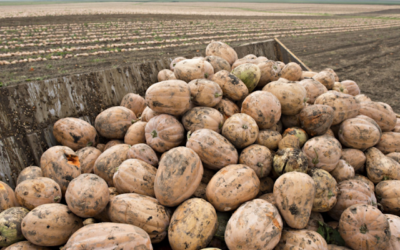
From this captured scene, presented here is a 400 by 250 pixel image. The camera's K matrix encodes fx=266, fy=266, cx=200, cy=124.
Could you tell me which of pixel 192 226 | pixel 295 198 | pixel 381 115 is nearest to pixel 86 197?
pixel 192 226

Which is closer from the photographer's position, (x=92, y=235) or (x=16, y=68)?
(x=92, y=235)

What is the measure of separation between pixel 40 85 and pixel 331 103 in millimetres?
3875

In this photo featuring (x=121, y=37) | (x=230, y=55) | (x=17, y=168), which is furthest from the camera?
(x=121, y=37)

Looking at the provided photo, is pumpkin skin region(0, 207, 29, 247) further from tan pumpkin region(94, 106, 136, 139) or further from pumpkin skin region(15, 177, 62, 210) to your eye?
tan pumpkin region(94, 106, 136, 139)

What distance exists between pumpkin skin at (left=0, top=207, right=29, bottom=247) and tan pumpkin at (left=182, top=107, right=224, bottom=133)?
1.86m

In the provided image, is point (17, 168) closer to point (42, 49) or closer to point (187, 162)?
point (187, 162)

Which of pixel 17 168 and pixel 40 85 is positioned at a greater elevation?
pixel 40 85

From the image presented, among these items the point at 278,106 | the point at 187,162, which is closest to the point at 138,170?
the point at 187,162

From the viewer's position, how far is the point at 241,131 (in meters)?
2.97

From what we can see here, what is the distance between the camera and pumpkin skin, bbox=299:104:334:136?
3227mm

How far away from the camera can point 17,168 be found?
3.25m

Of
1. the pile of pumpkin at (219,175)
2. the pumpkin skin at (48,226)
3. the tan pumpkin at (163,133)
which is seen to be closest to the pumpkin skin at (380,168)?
the pile of pumpkin at (219,175)

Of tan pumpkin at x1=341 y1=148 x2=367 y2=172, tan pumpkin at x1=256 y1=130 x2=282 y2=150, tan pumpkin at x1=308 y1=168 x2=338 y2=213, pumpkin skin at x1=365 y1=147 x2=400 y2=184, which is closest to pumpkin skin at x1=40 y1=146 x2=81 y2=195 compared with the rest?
tan pumpkin at x1=256 y1=130 x2=282 y2=150

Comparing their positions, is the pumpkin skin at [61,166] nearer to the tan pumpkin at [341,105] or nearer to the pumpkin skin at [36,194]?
the pumpkin skin at [36,194]
